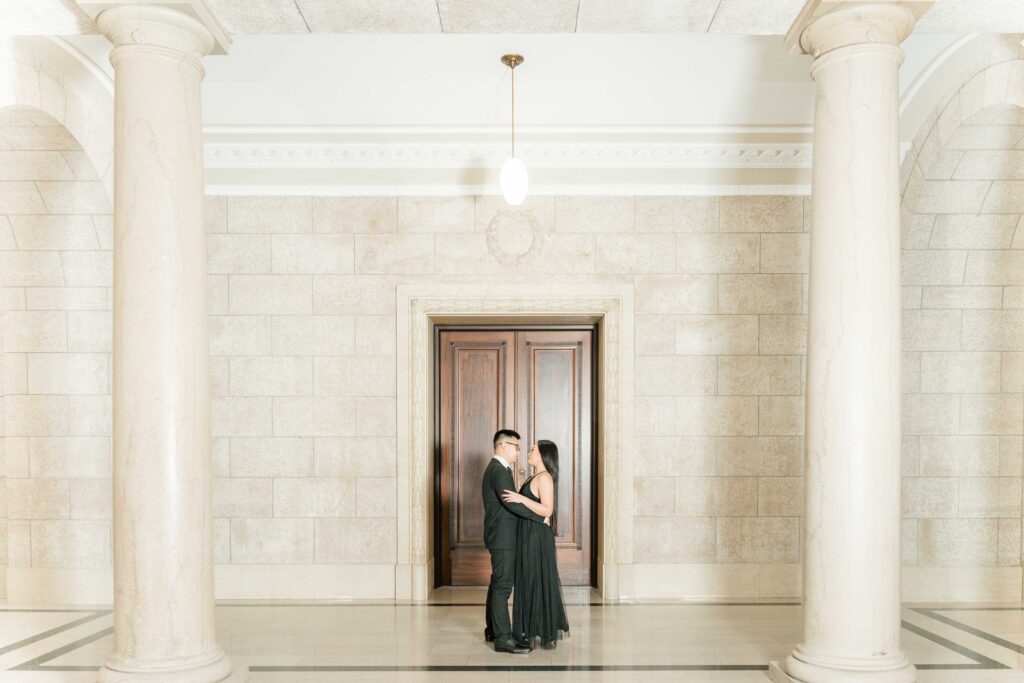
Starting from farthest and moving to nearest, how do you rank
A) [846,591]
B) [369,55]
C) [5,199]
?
[5,199]
[369,55]
[846,591]

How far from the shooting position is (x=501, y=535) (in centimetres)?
561

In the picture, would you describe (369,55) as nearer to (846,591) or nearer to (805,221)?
(805,221)

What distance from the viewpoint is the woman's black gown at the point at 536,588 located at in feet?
18.4

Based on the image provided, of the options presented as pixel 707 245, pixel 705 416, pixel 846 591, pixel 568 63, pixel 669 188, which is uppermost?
pixel 568 63

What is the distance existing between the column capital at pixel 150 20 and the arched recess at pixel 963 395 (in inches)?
233

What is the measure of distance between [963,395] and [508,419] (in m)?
4.16

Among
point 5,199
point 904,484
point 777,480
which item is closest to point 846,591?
point 777,480

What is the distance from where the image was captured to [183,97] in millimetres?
4398

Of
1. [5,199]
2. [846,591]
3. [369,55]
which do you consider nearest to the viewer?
[846,591]

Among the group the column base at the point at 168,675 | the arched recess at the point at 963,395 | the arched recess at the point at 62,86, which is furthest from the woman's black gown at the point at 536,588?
the arched recess at the point at 62,86

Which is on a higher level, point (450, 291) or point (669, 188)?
point (669, 188)

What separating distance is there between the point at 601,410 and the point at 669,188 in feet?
6.89

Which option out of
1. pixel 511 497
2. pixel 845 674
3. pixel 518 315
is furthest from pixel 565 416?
pixel 845 674

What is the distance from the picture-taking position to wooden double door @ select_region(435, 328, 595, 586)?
7.84 m
